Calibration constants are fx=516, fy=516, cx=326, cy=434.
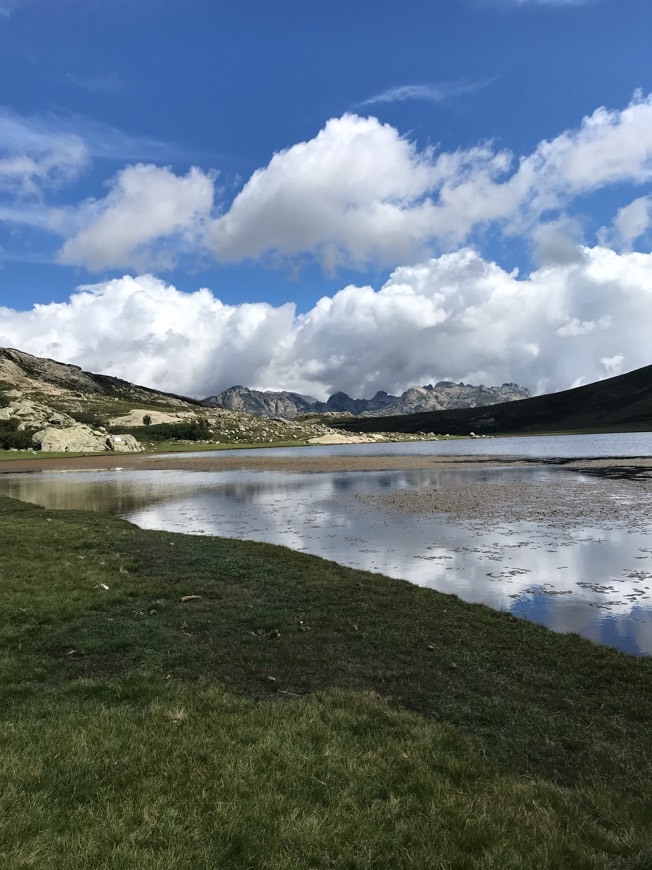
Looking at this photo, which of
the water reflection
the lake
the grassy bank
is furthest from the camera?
the lake

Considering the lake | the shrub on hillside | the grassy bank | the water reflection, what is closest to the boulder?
the shrub on hillside

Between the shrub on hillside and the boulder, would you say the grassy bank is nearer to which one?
the boulder

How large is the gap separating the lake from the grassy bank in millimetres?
5169

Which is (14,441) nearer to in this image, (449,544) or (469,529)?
(469,529)

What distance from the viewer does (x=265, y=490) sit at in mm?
67500

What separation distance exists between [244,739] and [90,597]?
11.8m

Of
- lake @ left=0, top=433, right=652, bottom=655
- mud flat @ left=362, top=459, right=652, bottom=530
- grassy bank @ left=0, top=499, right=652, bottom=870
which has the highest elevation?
grassy bank @ left=0, top=499, right=652, bottom=870

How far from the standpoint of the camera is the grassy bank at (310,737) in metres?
6.47

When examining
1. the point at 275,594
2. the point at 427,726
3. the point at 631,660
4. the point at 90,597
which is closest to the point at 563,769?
the point at 427,726

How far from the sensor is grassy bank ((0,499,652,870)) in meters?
6.47

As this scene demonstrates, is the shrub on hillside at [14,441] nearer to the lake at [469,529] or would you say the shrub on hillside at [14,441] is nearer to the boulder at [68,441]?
the boulder at [68,441]

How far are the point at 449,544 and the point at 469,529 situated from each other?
17.9 feet

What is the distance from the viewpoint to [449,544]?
32875mm

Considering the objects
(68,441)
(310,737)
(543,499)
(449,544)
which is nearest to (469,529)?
(449,544)
